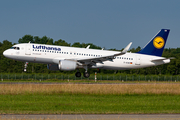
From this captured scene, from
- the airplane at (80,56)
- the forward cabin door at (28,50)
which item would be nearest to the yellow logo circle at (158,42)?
the airplane at (80,56)

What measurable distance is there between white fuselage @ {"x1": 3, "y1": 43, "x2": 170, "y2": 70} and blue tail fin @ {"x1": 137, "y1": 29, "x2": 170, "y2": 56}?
46.3 inches

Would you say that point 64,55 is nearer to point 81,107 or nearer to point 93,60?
point 93,60

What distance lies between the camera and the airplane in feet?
131

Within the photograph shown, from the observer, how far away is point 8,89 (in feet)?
99.7

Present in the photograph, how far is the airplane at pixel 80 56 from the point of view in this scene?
40031 millimetres

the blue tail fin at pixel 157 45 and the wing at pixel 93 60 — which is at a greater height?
the blue tail fin at pixel 157 45

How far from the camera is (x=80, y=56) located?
4238 cm

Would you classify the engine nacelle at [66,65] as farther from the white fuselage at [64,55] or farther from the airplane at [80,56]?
the white fuselage at [64,55]

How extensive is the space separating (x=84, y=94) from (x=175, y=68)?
59293 mm

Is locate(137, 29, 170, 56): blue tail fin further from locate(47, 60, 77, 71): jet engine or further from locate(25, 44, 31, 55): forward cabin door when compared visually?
locate(25, 44, 31, 55): forward cabin door

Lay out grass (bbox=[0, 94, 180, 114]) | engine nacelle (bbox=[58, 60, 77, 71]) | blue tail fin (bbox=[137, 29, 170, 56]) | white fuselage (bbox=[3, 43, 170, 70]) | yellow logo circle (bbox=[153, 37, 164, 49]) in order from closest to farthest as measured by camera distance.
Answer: grass (bbox=[0, 94, 180, 114])
white fuselage (bbox=[3, 43, 170, 70])
engine nacelle (bbox=[58, 60, 77, 71])
blue tail fin (bbox=[137, 29, 170, 56])
yellow logo circle (bbox=[153, 37, 164, 49])

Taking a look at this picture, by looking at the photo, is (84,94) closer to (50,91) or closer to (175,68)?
(50,91)

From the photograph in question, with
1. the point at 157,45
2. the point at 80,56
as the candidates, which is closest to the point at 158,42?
the point at 157,45

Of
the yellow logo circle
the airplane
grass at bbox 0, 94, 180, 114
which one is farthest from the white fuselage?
grass at bbox 0, 94, 180, 114
